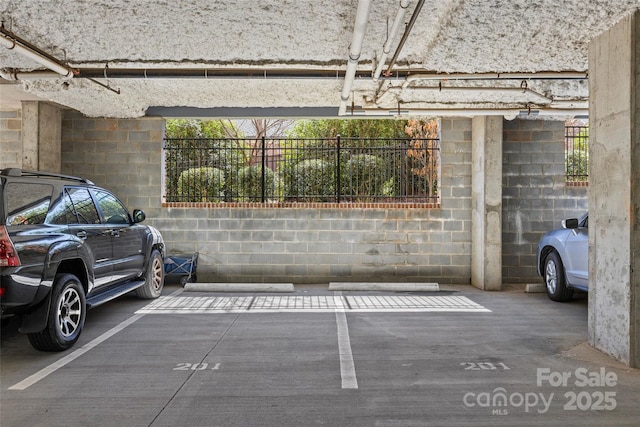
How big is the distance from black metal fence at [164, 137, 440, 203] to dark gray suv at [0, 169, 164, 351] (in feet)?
11.1

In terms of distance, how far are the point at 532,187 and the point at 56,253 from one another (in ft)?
28.6

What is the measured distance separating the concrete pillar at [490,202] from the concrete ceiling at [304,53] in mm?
643

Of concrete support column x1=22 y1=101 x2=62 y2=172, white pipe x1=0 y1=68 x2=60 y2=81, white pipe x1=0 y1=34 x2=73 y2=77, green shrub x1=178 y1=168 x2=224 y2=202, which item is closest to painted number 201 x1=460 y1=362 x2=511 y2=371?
white pipe x1=0 y1=34 x2=73 y2=77

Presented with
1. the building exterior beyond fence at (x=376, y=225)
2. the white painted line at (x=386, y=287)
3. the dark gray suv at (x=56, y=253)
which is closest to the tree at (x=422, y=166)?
the building exterior beyond fence at (x=376, y=225)

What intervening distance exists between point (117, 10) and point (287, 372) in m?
4.05

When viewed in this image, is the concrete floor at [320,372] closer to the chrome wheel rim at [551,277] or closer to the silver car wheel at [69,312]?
the silver car wheel at [69,312]

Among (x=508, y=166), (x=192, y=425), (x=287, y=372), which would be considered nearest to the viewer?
(x=192, y=425)

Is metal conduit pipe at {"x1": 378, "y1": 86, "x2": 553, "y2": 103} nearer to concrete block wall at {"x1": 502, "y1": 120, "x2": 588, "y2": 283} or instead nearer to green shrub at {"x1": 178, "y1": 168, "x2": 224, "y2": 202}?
concrete block wall at {"x1": 502, "y1": 120, "x2": 588, "y2": 283}

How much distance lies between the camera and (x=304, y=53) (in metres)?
6.35

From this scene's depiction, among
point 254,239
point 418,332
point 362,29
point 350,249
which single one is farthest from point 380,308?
point 362,29

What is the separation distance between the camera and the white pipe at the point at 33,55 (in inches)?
210

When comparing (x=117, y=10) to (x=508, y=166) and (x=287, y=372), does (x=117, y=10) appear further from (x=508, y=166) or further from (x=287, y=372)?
(x=508, y=166)

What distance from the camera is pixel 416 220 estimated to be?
1005 cm

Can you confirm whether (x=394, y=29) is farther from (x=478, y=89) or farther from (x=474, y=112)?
(x=474, y=112)
